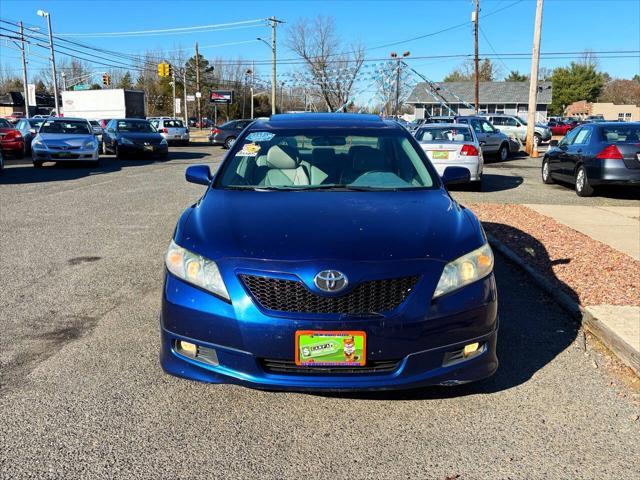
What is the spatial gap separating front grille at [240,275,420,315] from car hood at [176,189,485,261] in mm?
137

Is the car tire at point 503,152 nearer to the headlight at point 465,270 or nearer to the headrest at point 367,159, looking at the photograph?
the headrest at point 367,159

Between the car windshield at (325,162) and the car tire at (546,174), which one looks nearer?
the car windshield at (325,162)

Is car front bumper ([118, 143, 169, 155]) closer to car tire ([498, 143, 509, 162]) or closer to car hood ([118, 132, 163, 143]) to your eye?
car hood ([118, 132, 163, 143])

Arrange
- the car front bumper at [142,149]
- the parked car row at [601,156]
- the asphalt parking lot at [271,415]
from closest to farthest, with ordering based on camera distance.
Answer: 1. the asphalt parking lot at [271,415]
2. the parked car row at [601,156]
3. the car front bumper at [142,149]

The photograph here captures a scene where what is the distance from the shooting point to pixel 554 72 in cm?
9681

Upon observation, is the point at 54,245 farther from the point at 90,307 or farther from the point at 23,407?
the point at 23,407

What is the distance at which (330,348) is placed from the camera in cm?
287

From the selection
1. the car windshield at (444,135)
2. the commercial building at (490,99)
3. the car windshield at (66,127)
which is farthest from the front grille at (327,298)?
the commercial building at (490,99)

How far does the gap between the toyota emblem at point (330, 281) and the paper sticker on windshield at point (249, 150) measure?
2.08 metres

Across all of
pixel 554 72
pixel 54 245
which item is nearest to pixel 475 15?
pixel 54 245

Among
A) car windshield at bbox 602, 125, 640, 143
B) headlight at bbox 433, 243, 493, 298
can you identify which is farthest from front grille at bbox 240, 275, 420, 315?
car windshield at bbox 602, 125, 640, 143

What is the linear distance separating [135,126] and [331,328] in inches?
889

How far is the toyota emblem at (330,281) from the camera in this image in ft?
9.33

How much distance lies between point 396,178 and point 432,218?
3.31 feet
